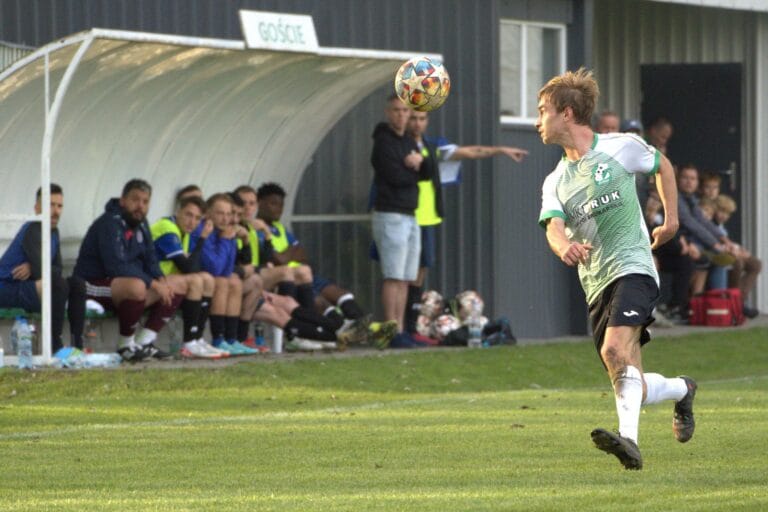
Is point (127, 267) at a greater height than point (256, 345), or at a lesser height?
greater

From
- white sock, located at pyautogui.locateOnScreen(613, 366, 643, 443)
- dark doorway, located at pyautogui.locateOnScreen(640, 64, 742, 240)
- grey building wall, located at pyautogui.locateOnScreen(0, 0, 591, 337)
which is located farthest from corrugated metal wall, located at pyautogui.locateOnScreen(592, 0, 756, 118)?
white sock, located at pyautogui.locateOnScreen(613, 366, 643, 443)

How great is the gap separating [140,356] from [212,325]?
108cm

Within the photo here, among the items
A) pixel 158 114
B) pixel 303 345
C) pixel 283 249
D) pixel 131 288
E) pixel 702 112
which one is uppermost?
pixel 702 112

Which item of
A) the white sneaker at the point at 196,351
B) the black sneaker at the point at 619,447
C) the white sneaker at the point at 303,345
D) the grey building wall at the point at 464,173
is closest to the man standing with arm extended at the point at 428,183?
the grey building wall at the point at 464,173

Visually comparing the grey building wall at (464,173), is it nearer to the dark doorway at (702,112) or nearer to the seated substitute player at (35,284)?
the seated substitute player at (35,284)

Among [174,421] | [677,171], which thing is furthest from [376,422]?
[677,171]

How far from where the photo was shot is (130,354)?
16.1 m

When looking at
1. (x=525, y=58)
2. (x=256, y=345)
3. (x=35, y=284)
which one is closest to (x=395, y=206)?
(x=256, y=345)

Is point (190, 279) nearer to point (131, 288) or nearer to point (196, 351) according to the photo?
point (196, 351)

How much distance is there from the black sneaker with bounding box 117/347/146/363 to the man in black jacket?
350 cm

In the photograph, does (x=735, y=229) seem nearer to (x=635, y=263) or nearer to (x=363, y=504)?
(x=635, y=263)

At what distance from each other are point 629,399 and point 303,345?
900cm

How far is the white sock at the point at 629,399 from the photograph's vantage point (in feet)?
30.3

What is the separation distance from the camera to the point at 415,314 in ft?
63.8
